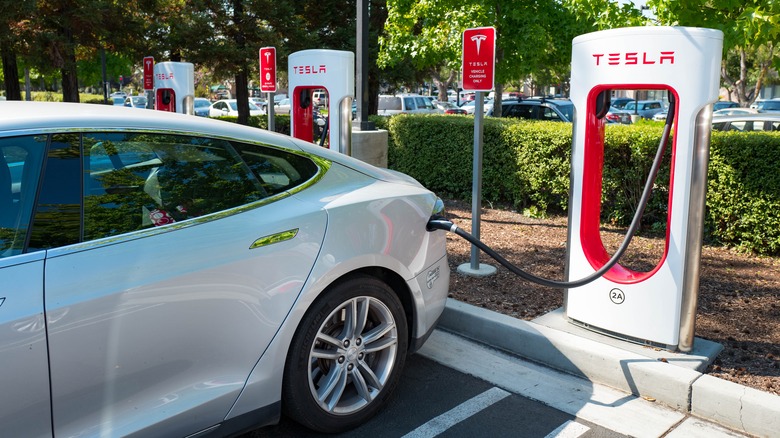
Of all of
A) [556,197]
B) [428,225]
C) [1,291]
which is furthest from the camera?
[556,197]

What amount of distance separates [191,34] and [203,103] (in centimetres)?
1676

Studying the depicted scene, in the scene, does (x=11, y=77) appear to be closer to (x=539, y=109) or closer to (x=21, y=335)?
(x=539, y=109)

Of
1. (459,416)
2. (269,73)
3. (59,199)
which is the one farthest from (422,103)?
(59,199)

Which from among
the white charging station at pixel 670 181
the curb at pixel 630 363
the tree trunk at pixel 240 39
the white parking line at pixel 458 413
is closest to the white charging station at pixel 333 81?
the curb at pixel 630 363

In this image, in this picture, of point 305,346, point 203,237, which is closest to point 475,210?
point 305,346

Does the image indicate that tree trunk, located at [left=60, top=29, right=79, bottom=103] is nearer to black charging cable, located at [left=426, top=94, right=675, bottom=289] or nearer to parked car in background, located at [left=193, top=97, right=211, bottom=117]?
parked car in background, located at [left=193, top=97, right=211, bottom=117]

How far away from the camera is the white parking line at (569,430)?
3.64 m

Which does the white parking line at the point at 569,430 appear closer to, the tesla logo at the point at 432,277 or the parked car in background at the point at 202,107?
the tesla logo at the point at 432,277

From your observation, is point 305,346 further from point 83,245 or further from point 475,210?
point 475,210

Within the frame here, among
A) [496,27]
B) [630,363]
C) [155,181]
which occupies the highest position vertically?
[496,27]

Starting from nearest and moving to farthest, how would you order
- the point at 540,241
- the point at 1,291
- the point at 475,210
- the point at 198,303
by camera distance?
the point at 1,291
the point at 198,303
the point at 475,210
the point at 540,241

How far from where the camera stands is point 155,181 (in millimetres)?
3031

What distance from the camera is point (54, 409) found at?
2525 millimetres

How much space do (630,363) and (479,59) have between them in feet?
9.39
